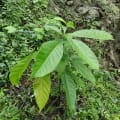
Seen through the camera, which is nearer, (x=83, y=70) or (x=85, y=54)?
(x=85, y=54)

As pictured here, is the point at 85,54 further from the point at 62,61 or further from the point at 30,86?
the point at 30,86

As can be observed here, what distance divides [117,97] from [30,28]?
1.51 meters

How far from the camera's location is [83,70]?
8.61 ft

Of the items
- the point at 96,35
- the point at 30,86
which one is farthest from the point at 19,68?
the point at 30,86

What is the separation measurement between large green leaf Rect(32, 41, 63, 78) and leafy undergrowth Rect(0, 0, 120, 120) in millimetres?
716

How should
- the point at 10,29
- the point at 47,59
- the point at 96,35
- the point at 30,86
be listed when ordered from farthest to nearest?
the point at 10,29 → the point at 30,86 → the point at 96,35 → the point at 47,59

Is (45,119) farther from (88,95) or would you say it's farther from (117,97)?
(117,97)

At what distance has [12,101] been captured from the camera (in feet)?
10.9

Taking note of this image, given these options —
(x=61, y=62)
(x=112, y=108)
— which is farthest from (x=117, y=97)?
(x=61, y=62)

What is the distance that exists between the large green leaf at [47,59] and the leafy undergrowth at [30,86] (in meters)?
0.72

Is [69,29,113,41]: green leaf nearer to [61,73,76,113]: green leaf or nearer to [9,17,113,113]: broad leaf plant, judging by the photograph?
[9,17,113,113]: broad leaf plant

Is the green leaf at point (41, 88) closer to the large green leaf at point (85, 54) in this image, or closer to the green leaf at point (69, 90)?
the green leaf at point (69, 90)

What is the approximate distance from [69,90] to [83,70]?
202 mm

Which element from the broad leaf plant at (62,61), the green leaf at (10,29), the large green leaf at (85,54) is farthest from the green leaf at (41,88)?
the green leaf at (10,29)
